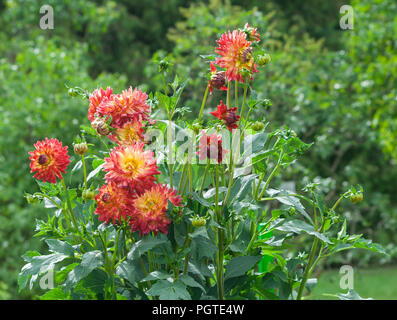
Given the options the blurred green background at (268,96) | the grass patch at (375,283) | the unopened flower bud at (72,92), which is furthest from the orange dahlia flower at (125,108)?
the grass patch at (375,283)

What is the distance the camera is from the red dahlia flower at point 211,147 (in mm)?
815

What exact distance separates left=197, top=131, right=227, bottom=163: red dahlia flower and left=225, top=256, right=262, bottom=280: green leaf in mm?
181

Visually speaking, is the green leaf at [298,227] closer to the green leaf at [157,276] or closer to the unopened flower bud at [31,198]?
the green leaf at [157,276]

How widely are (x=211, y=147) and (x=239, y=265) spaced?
212mm

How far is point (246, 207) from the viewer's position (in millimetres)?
900

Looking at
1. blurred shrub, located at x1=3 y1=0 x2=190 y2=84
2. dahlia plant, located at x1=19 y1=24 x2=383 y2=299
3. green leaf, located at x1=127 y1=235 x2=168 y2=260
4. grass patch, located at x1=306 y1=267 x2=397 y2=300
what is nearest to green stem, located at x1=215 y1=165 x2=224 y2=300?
dahlia plant, located at x1=19 y1=24 x2=383 y2=299

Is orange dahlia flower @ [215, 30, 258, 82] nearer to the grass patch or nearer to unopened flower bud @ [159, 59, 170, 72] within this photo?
unopened flower bud @ [159, 59, 170, 72]

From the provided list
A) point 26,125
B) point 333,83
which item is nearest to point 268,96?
point 333,83

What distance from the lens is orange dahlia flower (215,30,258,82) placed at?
0.85 metres

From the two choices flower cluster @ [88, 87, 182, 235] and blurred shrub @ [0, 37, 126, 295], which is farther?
blurred shrub @ [0, 37, 126, 295]

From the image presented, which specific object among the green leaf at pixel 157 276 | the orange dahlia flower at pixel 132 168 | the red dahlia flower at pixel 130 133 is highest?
the red dahlia flower at pixel 130 133

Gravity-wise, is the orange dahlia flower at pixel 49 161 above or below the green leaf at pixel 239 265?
above

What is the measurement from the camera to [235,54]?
2.80 ft

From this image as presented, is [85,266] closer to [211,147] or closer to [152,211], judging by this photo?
[152,211]
